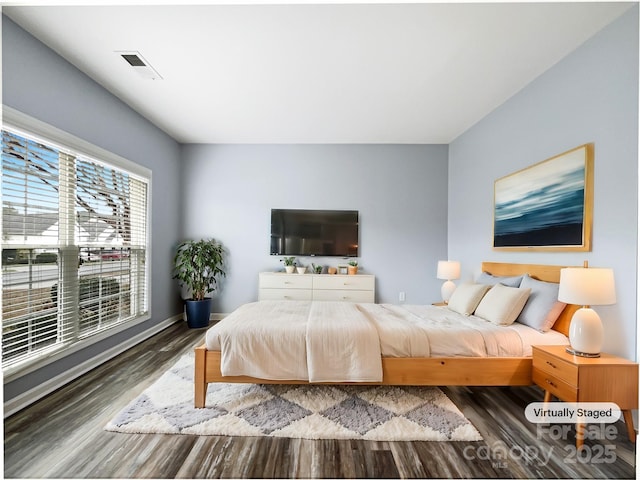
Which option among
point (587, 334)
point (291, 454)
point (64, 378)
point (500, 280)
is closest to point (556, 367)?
point (587, 334)

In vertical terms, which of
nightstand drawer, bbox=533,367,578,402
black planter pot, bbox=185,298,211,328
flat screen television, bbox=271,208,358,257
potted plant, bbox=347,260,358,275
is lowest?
black planter pot, bbox=185,298,211,328

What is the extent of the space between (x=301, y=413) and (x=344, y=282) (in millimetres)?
2366

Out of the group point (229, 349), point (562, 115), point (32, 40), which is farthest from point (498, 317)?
point (32, 40)

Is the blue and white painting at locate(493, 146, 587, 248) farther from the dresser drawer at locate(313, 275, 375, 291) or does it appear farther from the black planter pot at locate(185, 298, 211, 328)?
the black planter pot at locate(185, 298, 211, 328)

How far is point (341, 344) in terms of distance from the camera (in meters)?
2.08

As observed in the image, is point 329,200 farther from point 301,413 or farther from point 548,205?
point 301,413

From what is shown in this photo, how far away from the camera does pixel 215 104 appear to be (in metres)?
3.25

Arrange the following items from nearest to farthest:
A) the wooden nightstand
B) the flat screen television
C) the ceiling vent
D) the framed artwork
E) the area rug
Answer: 1. the wooden nightstand
2. the area rug
3. the framed artwork
4. the ceiling vent
5. the flat screen television

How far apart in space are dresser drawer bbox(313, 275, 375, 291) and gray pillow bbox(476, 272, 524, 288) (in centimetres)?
147

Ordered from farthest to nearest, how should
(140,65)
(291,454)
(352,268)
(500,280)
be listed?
(352,268)
(500,280)
(140,65)
(291,454)

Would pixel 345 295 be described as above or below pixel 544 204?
below

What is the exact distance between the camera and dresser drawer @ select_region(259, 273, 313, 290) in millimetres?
4258

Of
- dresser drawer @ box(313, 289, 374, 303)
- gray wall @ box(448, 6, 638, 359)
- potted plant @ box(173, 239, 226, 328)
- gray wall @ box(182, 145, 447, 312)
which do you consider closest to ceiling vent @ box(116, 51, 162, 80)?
gray wall @ box(182, 145, 447, 312)

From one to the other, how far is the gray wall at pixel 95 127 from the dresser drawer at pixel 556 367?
360cm
